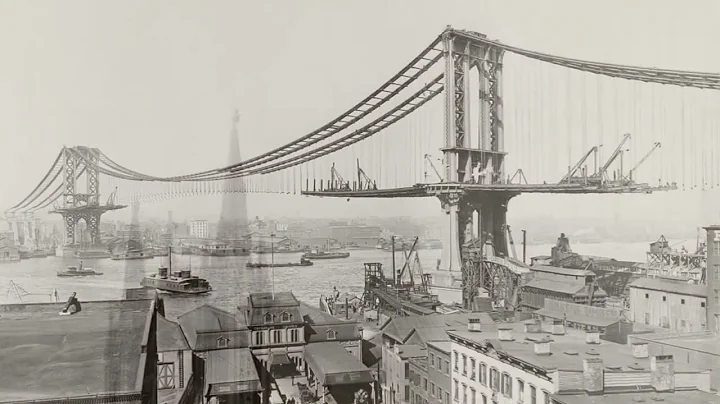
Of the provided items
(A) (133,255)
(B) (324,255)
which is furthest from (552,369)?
(B) (324,255)

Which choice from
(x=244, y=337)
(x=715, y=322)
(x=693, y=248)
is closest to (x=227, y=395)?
(x=244, y=337)

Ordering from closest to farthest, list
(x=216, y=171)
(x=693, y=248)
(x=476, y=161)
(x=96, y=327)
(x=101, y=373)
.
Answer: (x=101, y=373)
(x=96, y=327)
(x=216, y=171)
(x=476, y=161)
(x=693, y=248)

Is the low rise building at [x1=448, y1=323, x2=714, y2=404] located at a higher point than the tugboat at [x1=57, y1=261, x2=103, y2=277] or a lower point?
lower

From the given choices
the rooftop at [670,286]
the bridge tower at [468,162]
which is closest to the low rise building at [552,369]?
the bridge tower at [468,162]

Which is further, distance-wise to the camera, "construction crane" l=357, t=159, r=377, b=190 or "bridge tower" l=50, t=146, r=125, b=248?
"construction crane" l=357, t=159, r=377, b=190

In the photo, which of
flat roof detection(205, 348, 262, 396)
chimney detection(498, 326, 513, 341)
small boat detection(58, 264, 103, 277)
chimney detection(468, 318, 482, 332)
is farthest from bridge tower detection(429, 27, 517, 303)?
small boat detection(58, 264, 103, 277)

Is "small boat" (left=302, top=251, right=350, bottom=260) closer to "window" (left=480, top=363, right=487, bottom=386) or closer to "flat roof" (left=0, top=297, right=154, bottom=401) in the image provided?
"window" (left=480, top=363, right=487, bottom=386)

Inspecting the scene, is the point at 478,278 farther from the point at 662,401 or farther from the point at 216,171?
the point at 216,171

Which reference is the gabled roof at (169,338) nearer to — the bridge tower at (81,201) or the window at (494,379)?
the bridge tower at (81,201)
